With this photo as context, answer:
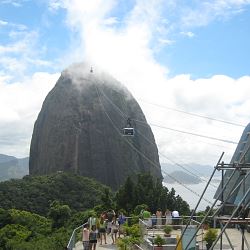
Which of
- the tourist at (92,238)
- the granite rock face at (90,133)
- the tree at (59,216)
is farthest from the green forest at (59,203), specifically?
the granite rock face at (90,133)

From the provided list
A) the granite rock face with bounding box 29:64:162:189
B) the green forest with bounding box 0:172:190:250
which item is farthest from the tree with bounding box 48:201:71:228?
the granite rock face with bounding box 29:64:162:189

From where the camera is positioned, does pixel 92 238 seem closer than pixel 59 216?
Yes

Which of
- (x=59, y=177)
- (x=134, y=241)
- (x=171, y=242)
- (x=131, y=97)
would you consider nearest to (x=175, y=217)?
(x=171, y=242)

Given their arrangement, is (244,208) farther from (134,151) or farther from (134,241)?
(134,151)

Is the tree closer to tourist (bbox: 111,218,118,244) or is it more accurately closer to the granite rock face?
tourist (bbox: 111,218,118,244)

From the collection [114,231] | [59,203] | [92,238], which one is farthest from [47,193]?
[92,238]

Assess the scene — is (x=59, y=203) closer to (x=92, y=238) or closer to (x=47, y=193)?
(x=47, y=193)

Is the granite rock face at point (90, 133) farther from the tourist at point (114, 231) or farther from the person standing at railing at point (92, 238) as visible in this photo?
the person standing at railing at point (92, 238)
